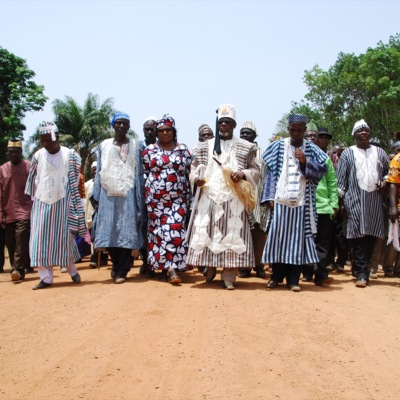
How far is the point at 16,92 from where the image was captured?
3120cm

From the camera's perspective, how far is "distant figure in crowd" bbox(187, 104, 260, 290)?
759 centimetres

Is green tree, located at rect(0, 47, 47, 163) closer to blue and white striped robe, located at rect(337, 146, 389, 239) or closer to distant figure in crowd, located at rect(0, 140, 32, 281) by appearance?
distant figure in crowd, located at rect(0, 140, 32, 281)

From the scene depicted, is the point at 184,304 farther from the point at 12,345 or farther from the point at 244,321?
the point at 12,345

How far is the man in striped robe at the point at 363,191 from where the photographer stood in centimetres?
833

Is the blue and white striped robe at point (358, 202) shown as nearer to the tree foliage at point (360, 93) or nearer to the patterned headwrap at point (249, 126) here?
the patterned headwrap at point (249, 126)

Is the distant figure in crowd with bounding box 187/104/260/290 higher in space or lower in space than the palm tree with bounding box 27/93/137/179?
lower

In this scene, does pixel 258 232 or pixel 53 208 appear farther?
pixel 258 232

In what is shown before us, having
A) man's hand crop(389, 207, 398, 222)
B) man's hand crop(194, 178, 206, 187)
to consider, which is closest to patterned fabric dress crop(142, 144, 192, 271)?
man's hand crop(194, 178, 206, 187)

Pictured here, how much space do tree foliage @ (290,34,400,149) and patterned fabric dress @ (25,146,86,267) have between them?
25.1 m

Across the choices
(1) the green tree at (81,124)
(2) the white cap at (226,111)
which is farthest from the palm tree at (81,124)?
(2) the white cap at (226,111)

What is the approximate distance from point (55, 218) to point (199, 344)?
3844 millimetres

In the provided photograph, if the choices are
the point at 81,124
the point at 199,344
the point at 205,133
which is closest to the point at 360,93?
the point at 81,124

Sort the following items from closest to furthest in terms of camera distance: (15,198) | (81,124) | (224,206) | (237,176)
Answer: (237,176) < (224,206) < (15,198) < (81,124)

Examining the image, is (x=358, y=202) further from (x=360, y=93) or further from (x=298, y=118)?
(x=360, y=93)
